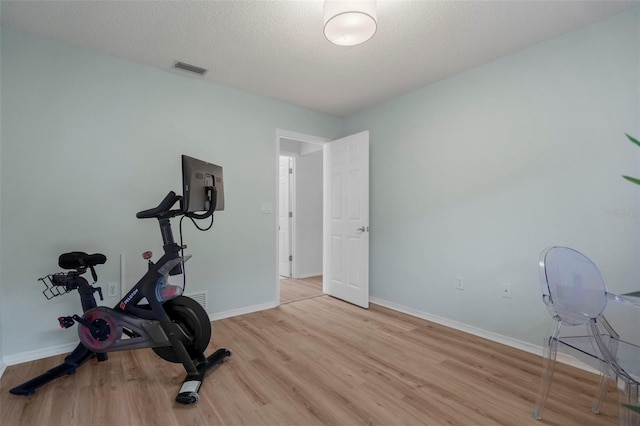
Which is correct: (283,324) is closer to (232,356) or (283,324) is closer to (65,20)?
(232,356)

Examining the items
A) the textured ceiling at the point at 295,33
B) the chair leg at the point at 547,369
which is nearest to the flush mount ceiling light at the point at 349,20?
the textured ceiling at the point at 295,33

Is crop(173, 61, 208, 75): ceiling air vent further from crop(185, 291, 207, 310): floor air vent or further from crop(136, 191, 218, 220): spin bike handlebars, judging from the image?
crop(185, 291, 207, 310): floor air vent

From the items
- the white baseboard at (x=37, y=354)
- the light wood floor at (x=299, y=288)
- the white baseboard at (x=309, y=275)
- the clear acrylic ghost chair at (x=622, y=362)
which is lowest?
the light wood floor at (x=299, y=288)

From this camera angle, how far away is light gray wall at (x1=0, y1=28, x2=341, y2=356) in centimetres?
222

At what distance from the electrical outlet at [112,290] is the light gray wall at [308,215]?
2.89 meters

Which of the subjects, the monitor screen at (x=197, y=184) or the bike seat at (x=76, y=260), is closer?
the monitor screen at (x=197, y=184)

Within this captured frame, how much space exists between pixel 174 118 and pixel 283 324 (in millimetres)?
2294

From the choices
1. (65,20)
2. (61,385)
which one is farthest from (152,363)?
(65,20)

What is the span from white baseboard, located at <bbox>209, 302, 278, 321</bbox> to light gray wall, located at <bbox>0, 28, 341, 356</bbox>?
4cm

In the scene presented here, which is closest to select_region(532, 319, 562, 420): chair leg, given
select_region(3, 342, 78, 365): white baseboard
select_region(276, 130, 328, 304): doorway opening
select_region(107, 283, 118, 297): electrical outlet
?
select_region(107, 283, 118, 297): electrical outlet

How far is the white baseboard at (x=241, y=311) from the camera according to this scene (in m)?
3.11

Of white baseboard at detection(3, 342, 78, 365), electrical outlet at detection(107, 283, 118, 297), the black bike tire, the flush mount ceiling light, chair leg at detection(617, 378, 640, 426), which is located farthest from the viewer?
electrical outlet at detection(107, 283, 118, 297)

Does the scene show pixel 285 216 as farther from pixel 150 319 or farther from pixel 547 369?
pixel 547 369

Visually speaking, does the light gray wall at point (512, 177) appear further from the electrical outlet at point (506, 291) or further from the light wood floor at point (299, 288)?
the light wood floor at point (299, 288)
